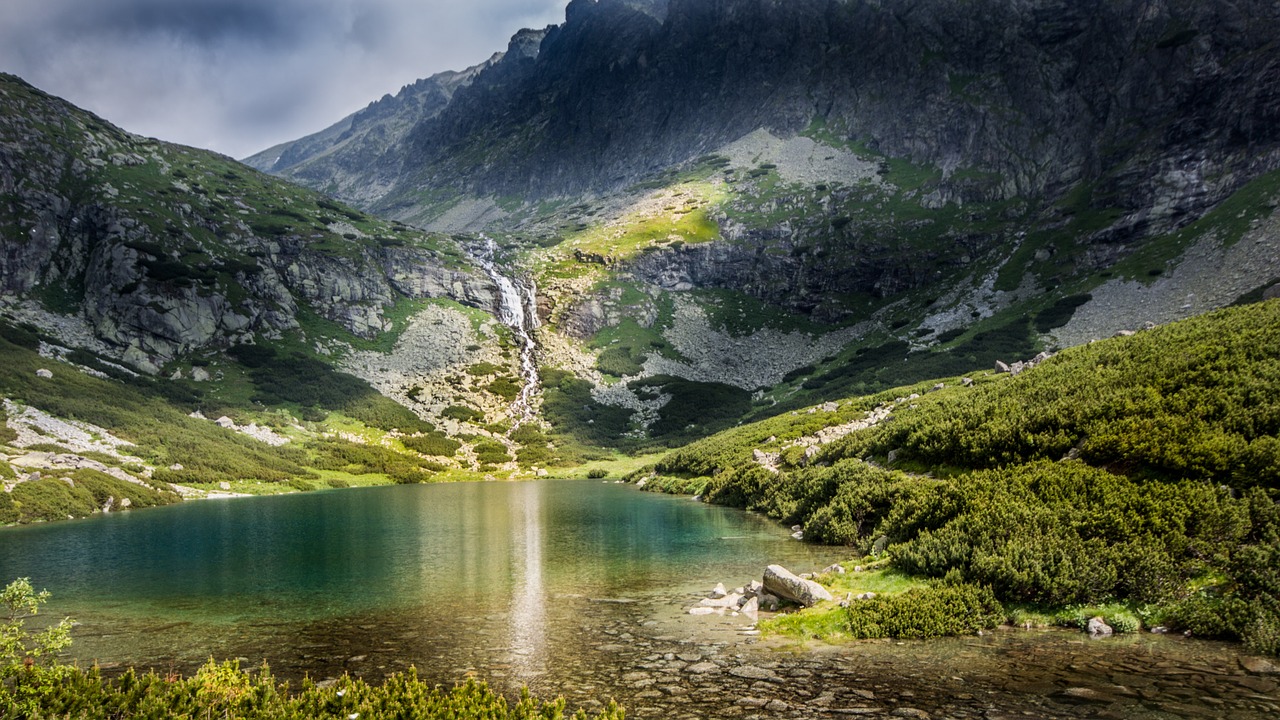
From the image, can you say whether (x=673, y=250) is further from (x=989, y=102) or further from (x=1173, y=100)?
(x=1173, y=100)

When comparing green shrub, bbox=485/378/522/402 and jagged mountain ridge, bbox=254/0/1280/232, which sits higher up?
jagged mountain ridge, bbox=254/0/1280/232

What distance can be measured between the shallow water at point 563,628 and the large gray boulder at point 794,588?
215 centimetres

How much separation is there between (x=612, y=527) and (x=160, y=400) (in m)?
85.8

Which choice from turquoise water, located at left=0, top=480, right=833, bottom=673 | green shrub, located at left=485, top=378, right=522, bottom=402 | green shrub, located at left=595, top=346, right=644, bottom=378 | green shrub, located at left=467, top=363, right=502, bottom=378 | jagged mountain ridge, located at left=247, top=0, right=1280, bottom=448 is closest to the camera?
turquoise water, located at left=0, top=480, right=833, bottom=673

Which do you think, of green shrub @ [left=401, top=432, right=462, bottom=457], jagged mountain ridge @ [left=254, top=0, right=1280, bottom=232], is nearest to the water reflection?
green shrub @ [left=401, top=432, right=462, bottom=457]

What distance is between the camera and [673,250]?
547ft

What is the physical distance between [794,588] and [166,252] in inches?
5696

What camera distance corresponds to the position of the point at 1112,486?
18141mm

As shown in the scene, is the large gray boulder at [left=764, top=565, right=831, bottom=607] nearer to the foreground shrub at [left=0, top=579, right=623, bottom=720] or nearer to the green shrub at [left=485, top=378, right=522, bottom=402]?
the foreground shrub at [left=0, top=579, right=623, bottom=720]

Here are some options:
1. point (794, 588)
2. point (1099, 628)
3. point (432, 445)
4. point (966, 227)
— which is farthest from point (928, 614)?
point (966, 227)

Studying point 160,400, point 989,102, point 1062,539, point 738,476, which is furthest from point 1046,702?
point 989,102

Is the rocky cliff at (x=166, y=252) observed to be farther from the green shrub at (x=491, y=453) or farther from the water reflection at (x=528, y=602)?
the water reflection at (x=528, y=602)

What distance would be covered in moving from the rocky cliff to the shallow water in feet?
281

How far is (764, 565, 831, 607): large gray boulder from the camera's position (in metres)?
18.0
